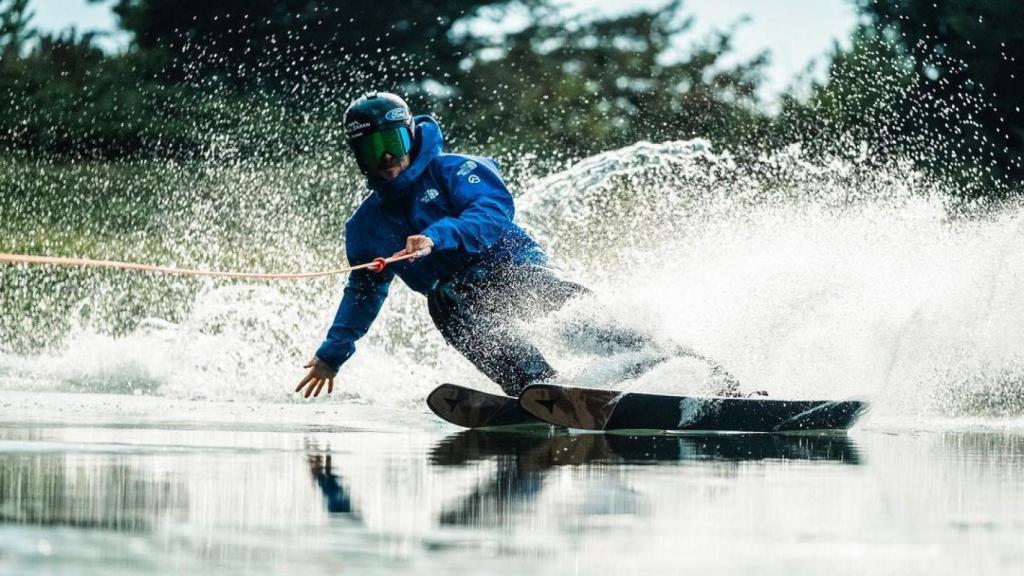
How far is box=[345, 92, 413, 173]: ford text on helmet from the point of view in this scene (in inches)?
351

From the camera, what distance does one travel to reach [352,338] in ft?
30.9

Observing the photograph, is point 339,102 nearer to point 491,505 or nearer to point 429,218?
point 429,218

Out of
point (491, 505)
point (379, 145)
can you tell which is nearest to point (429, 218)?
point (379, 145)

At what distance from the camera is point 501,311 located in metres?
9.19

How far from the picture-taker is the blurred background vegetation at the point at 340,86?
30.8 m

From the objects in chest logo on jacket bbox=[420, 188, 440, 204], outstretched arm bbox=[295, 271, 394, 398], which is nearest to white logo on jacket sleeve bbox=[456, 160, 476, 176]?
chest logo on jacket bbox=[420, 188, 440, 204]

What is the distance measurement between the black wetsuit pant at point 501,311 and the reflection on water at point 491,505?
122 cm

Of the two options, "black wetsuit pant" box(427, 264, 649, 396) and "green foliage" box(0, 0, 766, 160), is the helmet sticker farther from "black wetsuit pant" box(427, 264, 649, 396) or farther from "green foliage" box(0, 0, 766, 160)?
"green foliage" box(0, 0, 766, 160)

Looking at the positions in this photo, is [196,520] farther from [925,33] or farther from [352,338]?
[925,33]

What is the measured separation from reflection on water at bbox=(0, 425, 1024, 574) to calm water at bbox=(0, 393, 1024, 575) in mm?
11

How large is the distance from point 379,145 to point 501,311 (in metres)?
0.99

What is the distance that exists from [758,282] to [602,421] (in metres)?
2.30

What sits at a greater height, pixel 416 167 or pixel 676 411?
pixel 416 167

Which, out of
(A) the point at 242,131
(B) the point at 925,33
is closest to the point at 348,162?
(A) the point at 242,131
